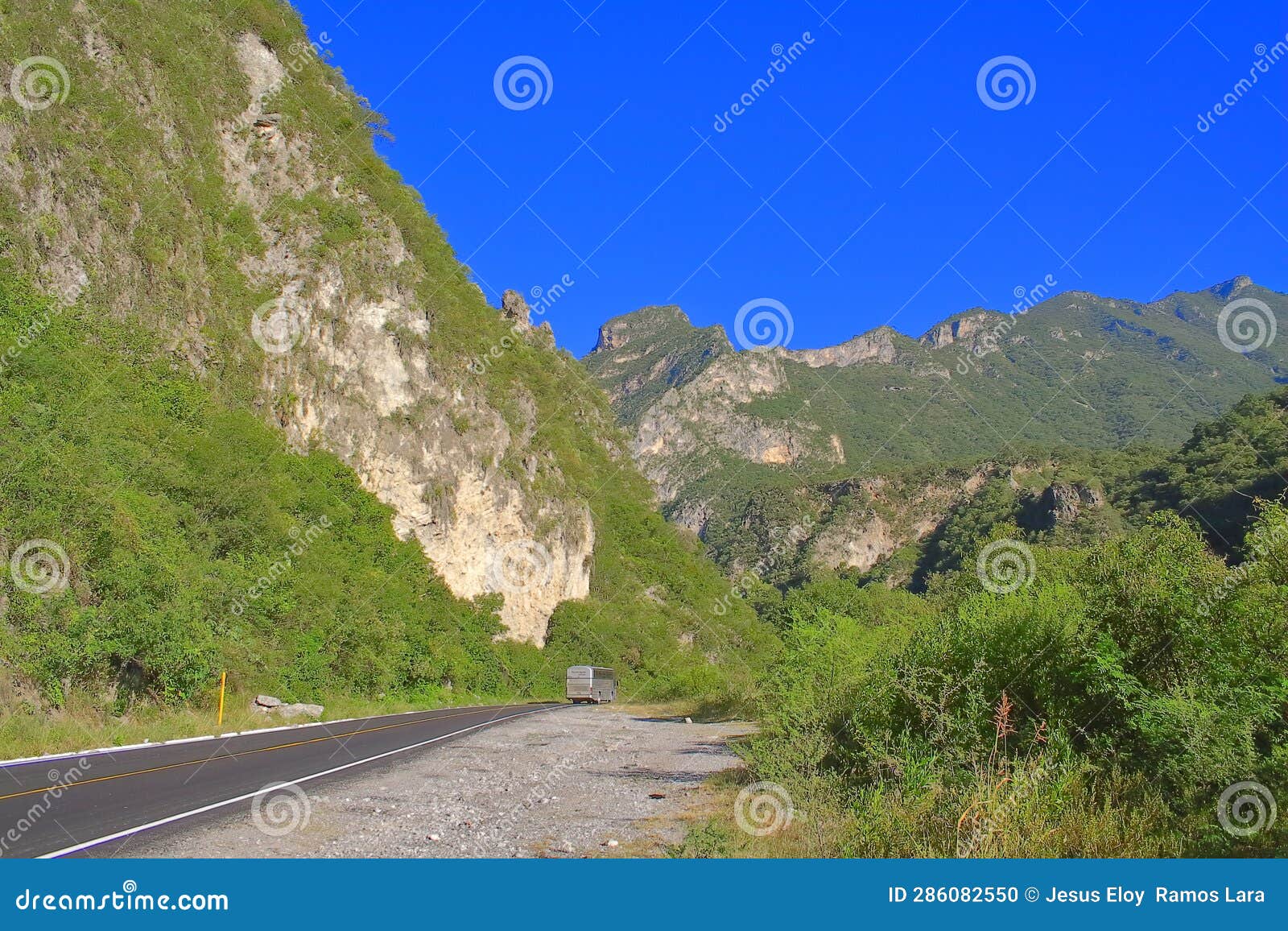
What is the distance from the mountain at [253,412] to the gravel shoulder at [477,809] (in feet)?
30.5

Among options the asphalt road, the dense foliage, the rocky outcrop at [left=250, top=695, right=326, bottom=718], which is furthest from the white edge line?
the dense foliage

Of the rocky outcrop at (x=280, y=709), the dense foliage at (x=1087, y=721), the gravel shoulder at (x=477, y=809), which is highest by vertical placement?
the dense foliage at (x=1087, y=721)

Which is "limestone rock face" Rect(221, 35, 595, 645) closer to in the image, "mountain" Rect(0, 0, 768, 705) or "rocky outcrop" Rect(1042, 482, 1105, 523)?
"mountain" Rect(0, 0, 768, 705)

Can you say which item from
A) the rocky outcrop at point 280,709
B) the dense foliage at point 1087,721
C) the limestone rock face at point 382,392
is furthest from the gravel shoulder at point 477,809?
the limestone rock face at point 382,392

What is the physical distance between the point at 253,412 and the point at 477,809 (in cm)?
4032

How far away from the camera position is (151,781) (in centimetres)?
1237

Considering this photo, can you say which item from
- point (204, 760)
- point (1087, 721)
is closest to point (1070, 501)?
point (1087, 721)

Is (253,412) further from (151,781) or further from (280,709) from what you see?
(151,781)

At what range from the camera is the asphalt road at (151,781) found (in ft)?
28.1

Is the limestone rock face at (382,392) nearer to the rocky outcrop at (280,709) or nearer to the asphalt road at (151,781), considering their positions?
the rocky outcrop at (280,709)

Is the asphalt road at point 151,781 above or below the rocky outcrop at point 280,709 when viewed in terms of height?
above

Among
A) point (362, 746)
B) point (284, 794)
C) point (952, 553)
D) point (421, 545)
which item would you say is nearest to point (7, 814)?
point (284, 794)

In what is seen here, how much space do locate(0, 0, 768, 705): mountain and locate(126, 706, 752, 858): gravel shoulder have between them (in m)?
9.30

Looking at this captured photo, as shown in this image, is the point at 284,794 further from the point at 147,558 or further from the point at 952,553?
the point at 952,553
